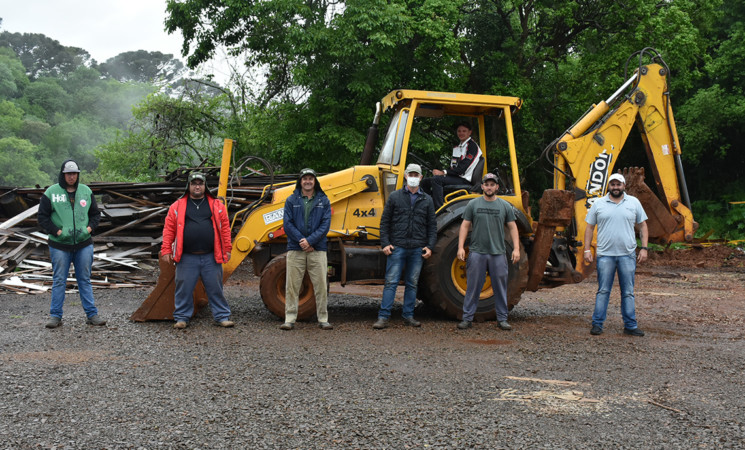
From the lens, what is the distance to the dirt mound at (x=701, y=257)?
17.5 meters

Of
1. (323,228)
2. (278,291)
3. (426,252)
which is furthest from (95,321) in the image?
(426,252)

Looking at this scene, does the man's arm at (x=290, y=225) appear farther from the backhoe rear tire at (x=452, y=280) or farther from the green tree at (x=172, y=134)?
the green tree at (x=172, y=134)

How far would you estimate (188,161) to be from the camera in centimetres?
2642

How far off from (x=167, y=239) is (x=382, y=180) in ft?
8.69

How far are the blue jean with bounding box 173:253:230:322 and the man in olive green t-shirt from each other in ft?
9.24

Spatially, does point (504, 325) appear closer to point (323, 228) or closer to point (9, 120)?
point (323, 228)

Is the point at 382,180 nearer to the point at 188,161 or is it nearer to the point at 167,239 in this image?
the point at 167,239

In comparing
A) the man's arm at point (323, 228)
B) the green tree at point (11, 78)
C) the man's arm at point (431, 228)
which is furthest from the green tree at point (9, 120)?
the man's arm at point (431, 228)

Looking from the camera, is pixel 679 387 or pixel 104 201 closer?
pixel 679 387

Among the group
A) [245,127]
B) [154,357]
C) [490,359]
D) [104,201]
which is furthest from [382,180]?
[245,127]

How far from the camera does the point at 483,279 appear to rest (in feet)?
25.0

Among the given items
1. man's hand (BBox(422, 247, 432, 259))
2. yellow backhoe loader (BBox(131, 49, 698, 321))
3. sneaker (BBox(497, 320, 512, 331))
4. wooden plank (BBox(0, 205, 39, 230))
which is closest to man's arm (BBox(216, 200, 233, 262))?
yellow backhoe loader (BBox(131, 49, 698, 321))

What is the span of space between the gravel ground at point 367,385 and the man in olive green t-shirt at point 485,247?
15.6 inches

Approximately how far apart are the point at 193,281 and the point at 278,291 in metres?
1.00
